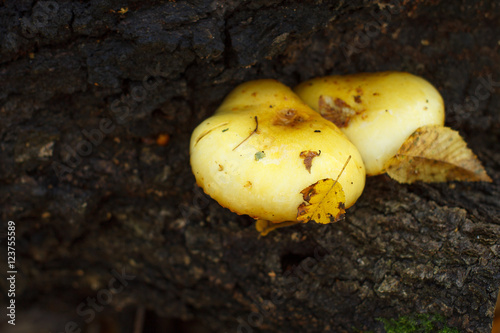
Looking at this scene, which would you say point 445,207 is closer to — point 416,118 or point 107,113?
point 416,118

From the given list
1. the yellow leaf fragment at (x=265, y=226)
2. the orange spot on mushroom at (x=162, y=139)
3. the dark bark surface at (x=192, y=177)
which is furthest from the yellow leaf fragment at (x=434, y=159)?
the orange spot on mushroom at (x=162, y=139)

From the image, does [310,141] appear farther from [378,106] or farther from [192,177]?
[192,177]

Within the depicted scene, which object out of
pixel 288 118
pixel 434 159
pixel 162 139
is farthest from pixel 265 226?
pixel 434 159

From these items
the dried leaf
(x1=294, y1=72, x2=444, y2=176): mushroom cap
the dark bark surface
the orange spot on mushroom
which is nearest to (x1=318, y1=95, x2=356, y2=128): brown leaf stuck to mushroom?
(x1=294, y1=72, x2=444, y2=176): mushroom cap

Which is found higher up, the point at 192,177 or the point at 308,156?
the point at 308,156

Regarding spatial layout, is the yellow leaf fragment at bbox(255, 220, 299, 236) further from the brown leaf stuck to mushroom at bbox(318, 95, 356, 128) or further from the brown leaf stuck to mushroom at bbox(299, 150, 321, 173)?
the brown leaf stuck to mushroom at bbox(318, 95, 356, 128)
